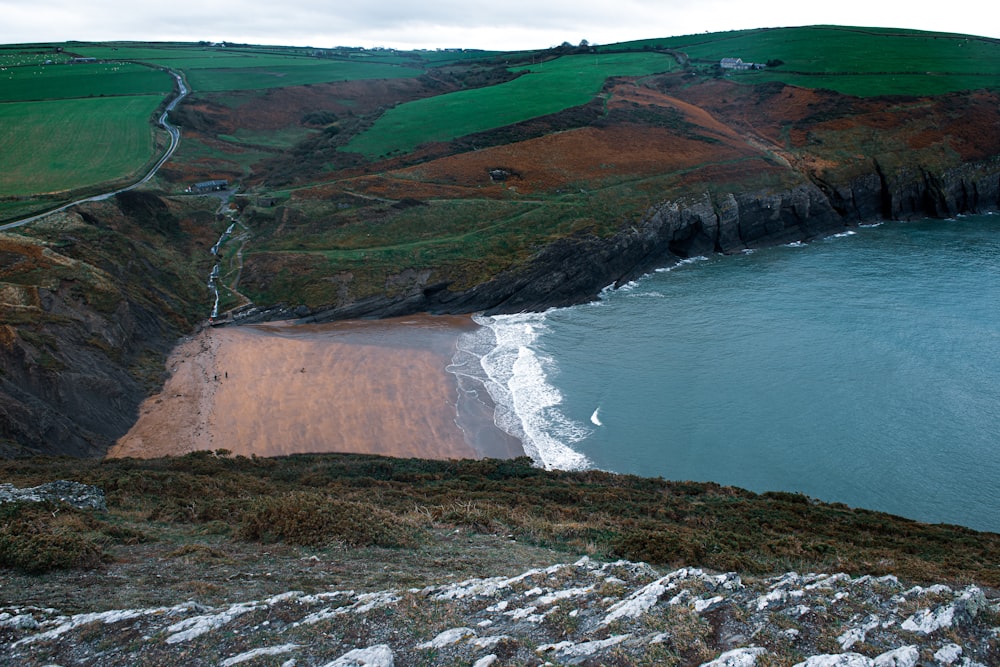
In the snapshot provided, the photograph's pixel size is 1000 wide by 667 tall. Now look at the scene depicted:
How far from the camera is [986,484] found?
25.7m

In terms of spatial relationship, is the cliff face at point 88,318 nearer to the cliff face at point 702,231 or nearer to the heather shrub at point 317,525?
the cliff face at point 702,231

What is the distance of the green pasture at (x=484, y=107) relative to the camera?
259 ft

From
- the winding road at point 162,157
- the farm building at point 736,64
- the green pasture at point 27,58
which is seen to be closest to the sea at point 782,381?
the winding road at point 162,157

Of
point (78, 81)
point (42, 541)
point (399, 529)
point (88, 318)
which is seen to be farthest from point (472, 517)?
point (78, 81)

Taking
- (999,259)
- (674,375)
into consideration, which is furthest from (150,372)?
(999,259)

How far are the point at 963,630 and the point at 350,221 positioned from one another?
53316 millimetres

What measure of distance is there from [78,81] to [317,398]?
99561mm

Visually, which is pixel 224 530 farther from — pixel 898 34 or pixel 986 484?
pixel 898 34

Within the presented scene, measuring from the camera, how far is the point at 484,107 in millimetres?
87438

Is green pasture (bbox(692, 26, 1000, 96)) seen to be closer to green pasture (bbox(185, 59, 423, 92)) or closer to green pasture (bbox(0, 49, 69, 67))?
green pasture (bbox(185, 59, 423, 92))

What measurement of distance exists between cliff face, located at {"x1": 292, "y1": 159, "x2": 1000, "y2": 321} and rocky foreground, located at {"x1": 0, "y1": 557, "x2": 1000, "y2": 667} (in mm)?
36796

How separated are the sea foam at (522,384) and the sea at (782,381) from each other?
12 centimetres

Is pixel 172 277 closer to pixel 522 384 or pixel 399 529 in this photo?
pixel 522 384

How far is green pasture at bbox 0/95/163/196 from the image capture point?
59.6m
